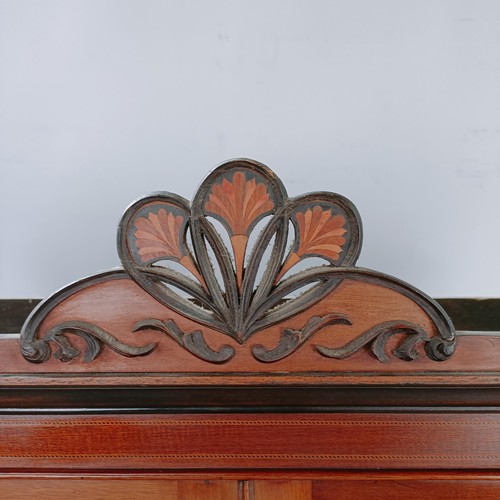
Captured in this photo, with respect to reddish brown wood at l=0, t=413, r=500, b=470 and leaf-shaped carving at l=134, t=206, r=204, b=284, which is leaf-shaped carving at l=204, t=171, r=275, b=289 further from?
reddish brown wood at l=0, t=413, r=500, b=470

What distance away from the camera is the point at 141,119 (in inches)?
26.5

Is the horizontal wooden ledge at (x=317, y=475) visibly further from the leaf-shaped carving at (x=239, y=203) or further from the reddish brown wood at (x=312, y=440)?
the leaf-shaped carving at (x=239, y=203)

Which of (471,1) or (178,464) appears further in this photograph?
(471,1)

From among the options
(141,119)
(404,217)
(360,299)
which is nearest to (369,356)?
(360,299)

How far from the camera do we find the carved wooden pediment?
1.31ft

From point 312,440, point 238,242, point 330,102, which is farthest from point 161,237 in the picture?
point 330,102

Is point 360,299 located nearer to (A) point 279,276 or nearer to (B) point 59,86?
(A) point 279,276

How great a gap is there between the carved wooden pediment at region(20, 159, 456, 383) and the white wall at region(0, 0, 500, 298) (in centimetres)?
27

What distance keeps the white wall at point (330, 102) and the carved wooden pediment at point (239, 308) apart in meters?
0.27

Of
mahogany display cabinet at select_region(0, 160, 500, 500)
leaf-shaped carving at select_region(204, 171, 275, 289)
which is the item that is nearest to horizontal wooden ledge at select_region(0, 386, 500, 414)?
mahogany display cabinet at select_region(0, 160, 500, 500)

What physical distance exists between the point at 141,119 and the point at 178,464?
41 centimetres

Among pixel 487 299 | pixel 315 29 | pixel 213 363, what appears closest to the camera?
pixel 213 363

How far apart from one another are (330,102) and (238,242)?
32cm

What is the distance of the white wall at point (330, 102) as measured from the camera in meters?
0.67
